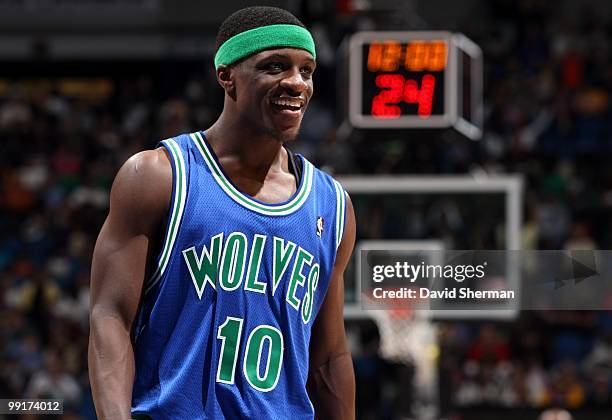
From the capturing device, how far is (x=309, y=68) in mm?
3131

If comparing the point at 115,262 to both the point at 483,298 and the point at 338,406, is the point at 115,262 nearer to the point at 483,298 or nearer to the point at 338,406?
the point at 338,406

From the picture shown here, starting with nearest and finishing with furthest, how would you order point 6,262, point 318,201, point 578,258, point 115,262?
point 115,262
point 318,201
point 578,258
point 6,262

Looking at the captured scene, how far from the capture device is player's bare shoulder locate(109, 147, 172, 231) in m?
2.99

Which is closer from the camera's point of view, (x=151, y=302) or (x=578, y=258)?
(x=151, y=302)

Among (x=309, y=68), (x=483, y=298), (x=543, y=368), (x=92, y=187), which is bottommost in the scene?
(x=543, y=368)

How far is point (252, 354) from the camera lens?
9.93ft

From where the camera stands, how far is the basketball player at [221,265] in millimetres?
2984

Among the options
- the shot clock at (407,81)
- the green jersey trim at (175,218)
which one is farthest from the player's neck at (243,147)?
the shot clock at (407,81)

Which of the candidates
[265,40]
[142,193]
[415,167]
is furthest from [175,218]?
[415,167]

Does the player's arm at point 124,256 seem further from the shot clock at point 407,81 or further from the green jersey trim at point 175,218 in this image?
the shot clock at point 407,81

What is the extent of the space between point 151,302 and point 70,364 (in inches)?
367

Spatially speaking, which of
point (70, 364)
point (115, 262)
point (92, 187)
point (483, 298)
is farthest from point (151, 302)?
point (92, 187)

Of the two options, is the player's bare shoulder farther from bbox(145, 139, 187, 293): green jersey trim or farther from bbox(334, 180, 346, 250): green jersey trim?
bbox(334, 180, 346, 250): green jersey trim

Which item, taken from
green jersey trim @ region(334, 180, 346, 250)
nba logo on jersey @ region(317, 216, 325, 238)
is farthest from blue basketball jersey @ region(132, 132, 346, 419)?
green jersey trim @ region(334, 180, 346, 250)
